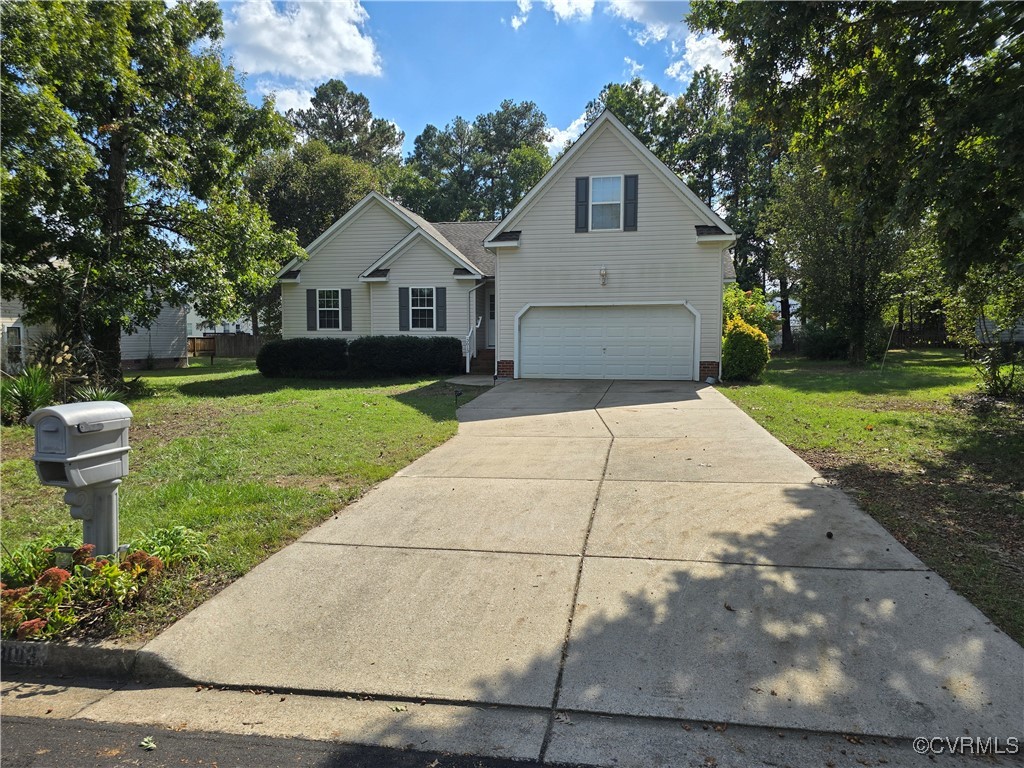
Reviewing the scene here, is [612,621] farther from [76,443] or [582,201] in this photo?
[582,201]

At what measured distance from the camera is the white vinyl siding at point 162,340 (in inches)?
1075

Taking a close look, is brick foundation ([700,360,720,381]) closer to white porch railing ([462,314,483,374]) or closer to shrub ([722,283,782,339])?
shrub ([722,283,782,339])

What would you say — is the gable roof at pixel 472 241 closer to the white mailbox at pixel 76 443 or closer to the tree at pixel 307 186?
the tree at pixel 307 186

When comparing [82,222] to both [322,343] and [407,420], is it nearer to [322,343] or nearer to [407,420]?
[322,343]

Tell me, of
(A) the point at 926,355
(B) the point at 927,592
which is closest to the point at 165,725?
(B) the point at 927,592

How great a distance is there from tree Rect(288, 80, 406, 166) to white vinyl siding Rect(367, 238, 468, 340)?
31904 mm

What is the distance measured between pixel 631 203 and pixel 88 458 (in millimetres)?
15149

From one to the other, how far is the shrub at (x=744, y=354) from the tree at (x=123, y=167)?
1255 centimetres

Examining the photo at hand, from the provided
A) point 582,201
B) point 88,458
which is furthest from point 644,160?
point 88,458

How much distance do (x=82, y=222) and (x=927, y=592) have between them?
16969mm

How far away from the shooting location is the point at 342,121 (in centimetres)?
4912

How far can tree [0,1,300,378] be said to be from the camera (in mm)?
11336

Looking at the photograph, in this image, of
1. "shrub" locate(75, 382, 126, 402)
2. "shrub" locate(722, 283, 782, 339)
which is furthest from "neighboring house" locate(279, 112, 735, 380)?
"shrub" locate(75, 382, 126, 402)

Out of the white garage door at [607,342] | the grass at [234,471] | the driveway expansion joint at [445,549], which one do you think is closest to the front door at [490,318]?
the white garage door at [607,342]
